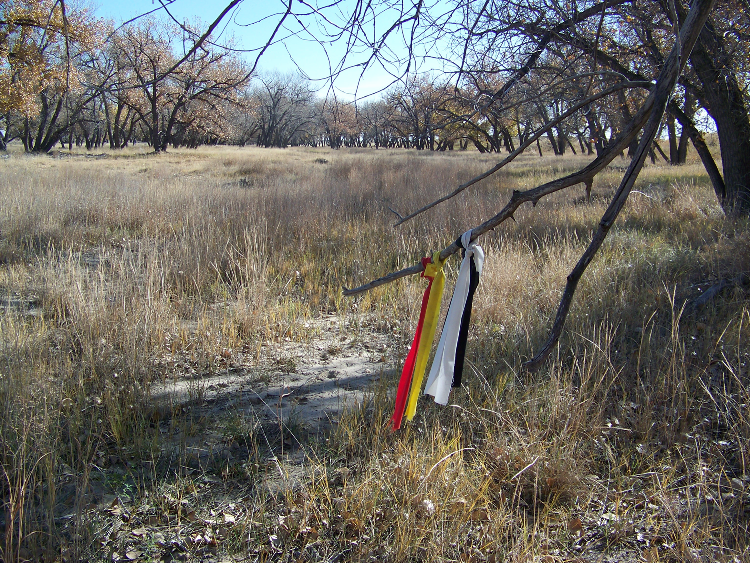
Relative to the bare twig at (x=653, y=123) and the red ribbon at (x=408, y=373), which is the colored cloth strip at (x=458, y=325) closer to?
the red ribbon at (x=408, y=373)

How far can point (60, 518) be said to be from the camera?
7.68ft

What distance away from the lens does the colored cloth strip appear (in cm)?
156

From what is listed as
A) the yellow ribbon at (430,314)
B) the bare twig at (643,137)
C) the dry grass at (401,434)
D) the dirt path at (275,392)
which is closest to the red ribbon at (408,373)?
the yellow ribbon at (430,314)

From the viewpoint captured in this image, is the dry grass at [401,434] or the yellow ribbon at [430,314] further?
the dry grass at [401,434]

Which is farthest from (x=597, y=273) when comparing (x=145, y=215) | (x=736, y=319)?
(x=145, y=215)

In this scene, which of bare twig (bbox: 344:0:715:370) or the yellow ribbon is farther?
bare twig (bbox: 344:0:715:370)

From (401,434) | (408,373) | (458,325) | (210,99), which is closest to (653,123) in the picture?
(458,325)

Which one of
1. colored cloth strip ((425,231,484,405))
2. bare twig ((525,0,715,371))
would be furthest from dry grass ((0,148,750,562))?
colored cloth strip ((425,231,484,405))

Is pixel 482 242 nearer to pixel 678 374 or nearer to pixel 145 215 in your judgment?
pixel 678 374

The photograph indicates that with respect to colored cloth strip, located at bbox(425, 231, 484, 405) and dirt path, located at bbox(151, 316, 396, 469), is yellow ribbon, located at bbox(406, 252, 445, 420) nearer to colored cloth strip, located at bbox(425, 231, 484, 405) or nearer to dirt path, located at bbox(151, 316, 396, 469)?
colored cloth strip, located at bbox(425, 231, 484, 405)

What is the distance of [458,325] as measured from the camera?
157 centimetres

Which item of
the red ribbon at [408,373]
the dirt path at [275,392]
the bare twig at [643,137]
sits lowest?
the dirt path at [275,392]

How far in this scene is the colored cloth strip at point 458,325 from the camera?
156 cm

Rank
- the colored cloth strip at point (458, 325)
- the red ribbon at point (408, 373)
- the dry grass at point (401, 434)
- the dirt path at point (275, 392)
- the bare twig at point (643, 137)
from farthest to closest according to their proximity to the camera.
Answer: the dirt path at point (275, 392)
the dry grass at point (401, 434)
the bare twig at point (643, 137)
the red ribbon at point (408, 373)
the colored cloth strip at point (458, 325)
